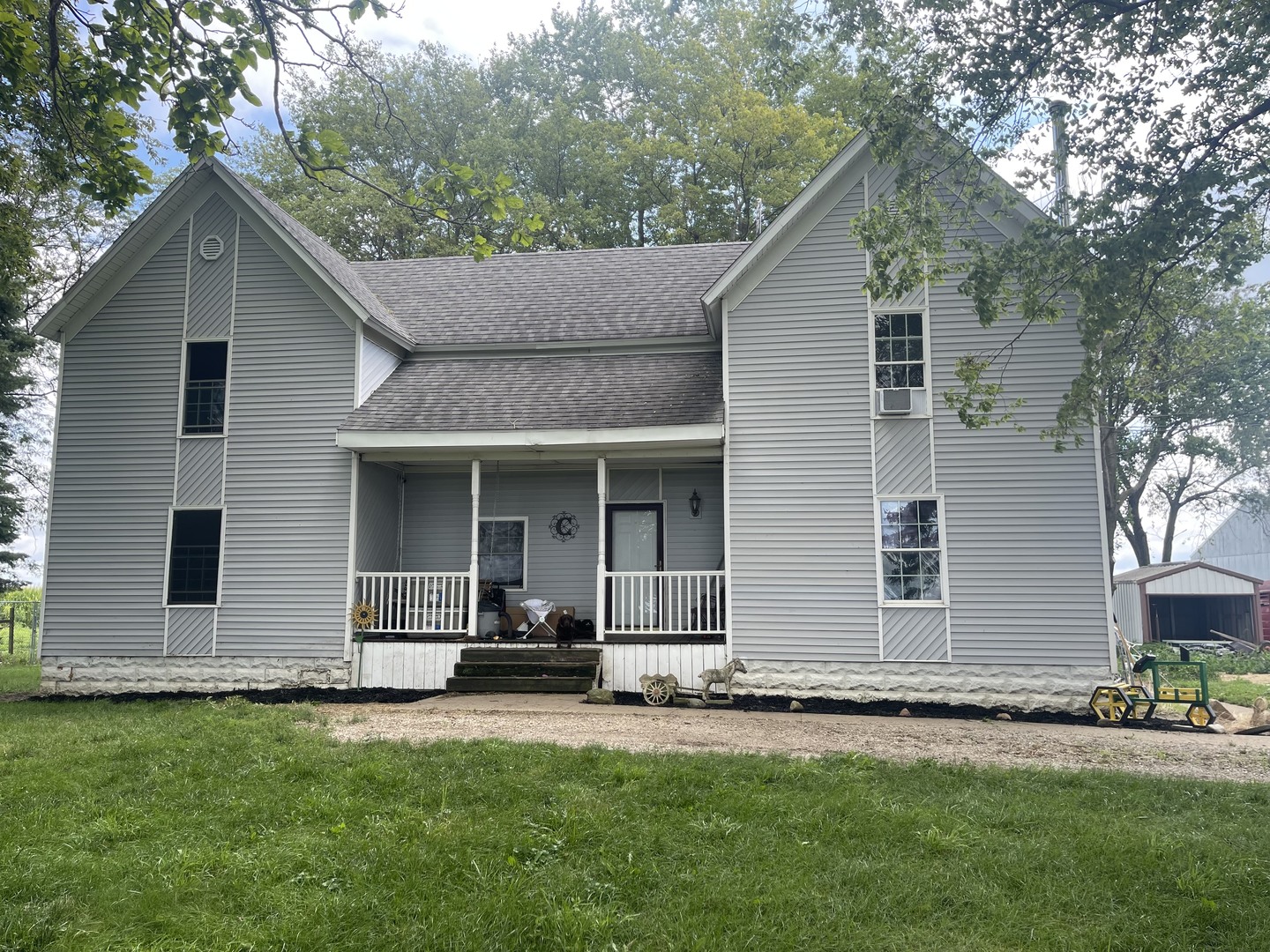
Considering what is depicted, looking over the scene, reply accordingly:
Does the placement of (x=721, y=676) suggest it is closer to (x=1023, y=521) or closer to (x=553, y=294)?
(x=1023, y=521)

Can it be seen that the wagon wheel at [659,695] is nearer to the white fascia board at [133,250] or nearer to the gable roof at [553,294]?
the gable roof at [553,294]

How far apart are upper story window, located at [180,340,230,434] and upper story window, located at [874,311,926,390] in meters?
9.89

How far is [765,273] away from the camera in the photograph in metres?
12.6

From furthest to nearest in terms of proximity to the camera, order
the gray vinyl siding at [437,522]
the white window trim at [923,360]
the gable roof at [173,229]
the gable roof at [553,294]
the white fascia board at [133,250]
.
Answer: the gable roof at [553,294] → the gray vinyl siding at [437,522] → the white fascia board at [133,250] → the gable roof at [173,229] → the white window trim at [923,360]

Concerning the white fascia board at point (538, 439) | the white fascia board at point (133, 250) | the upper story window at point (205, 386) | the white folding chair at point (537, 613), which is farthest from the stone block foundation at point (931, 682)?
the white fascia board at point (133, 250)

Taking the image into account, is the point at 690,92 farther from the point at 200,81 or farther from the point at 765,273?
the point at 200,81

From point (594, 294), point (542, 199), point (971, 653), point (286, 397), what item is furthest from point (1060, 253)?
point (542, 199)

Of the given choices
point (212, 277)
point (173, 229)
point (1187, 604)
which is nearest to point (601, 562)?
point (212, 277)

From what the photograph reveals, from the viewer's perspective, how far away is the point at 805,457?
481 inches

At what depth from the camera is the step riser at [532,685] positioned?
1171 cm

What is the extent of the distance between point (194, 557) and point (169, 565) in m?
0.37

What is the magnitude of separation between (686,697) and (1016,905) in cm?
708

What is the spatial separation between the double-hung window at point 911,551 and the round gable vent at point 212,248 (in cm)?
1085

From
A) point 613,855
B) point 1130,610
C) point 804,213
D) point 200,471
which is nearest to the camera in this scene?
point 613,855
